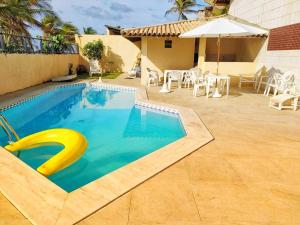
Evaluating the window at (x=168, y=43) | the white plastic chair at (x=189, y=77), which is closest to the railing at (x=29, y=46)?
the window at (x=168, y=43)

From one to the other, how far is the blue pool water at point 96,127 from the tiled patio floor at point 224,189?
66.7 inches

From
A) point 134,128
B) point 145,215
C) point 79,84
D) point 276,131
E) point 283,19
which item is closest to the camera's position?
point 145,215

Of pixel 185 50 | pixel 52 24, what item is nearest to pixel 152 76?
pixel 185 50

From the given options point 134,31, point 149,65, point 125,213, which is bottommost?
point 125,213

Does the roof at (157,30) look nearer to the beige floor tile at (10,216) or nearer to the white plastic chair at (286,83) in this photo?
the white plastic chair at (286,83)

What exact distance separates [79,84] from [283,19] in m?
11.6

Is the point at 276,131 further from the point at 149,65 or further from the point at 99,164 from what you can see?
the point at 149,65

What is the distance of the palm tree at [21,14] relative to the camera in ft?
44.1

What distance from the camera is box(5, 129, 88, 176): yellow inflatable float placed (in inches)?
167

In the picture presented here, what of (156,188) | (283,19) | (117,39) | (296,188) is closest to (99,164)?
(156,188)

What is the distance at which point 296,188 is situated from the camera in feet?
10.7

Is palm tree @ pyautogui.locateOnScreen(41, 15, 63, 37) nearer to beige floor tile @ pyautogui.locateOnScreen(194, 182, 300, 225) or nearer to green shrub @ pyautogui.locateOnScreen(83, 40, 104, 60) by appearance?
green shrub @ pyautogui.locateOnScreen(83, 40, 104, 60)

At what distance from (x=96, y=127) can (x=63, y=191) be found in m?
4.59

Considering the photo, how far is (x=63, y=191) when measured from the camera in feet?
10.2
